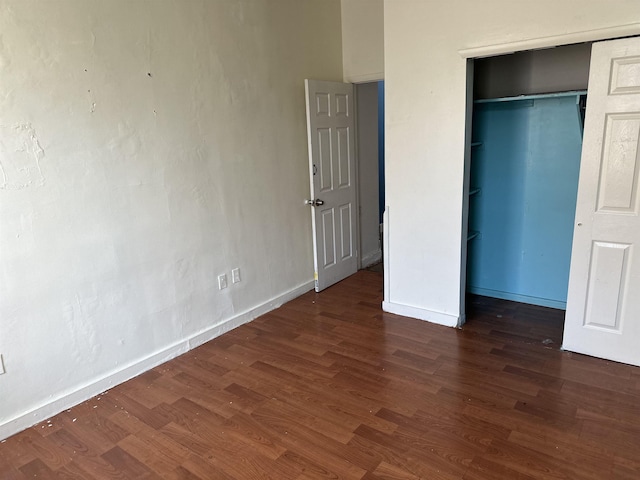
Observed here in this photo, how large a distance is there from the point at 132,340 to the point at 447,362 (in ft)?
6.75

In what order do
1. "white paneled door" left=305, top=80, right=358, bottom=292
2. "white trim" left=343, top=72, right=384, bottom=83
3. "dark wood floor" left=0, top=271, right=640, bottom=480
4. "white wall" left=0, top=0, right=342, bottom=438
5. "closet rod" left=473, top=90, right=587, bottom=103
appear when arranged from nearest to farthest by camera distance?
"dark wood floor" left=0, top=271, right=640, bottom=480 < "white wall" left=0, top=0, right=342, bottom=438 < "closet rod" left=473, top=90, right=587, bottom=103 < "white paneled door" left=305, top=80, right=358, bottom=292 < "white trim" left=343, top=72, right=384, bottom=83

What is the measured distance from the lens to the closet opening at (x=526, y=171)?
135 inches

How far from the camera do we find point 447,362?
299 centimetres

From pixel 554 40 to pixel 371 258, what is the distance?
2932mm

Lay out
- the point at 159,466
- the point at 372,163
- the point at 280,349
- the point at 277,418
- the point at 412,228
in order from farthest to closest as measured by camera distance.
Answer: the point at 372,163
the point at 412,228
the point at 280,349
the point at 277,418
the point at 159,466

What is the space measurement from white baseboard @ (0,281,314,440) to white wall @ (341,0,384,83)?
225 cm

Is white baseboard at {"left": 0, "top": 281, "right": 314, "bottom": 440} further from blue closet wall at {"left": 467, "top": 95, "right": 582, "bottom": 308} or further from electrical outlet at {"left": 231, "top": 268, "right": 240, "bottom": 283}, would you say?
Result: blue closet wall at {"left": 467, "top": 95, "right": 582, "bottom": 308}

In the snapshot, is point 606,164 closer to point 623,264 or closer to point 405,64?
point 623,264

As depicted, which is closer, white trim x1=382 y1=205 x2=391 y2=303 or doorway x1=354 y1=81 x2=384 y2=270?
white trim x1=382 y1=205 x2=391 y2=303

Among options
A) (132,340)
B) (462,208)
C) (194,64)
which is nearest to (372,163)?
(462,208)

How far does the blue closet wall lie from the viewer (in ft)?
11.5

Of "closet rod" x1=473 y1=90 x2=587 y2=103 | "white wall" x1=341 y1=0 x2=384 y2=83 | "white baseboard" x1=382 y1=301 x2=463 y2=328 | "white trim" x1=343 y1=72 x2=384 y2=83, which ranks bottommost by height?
"white baseboard" x1=382 y1=301 x2=463 y2=328

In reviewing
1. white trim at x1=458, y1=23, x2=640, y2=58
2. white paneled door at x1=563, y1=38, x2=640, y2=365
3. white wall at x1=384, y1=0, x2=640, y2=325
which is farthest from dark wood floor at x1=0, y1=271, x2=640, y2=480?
white trim at x1=458, y1=23, x2=640, y2=58

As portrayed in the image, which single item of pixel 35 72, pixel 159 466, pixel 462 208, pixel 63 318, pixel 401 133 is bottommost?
pixel 159 466
